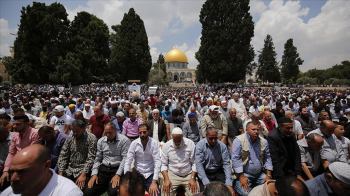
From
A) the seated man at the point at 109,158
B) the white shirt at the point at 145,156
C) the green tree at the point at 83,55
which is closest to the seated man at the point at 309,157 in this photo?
the white shirt at the point at 145,156

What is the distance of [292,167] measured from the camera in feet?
10.3

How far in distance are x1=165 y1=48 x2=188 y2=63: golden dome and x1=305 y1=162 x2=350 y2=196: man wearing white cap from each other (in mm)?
69711

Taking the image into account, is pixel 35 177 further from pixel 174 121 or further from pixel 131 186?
pixel 174 121

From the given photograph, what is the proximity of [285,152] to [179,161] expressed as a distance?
190 cm

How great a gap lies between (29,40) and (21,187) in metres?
20.9

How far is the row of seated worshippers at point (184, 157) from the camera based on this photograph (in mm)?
3098

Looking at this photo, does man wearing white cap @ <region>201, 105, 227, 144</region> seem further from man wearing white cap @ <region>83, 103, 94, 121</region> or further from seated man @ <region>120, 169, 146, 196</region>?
man wearing white cap @ <region>83, 103, 94, 121</region>

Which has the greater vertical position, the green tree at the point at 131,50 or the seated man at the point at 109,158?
the green tree at the point at 131,50

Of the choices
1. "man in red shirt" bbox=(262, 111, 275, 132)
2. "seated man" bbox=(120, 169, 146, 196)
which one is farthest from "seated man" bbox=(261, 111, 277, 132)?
"seated man" bbox=(120, 169, 146, 196)

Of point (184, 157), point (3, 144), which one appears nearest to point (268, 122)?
point (184, 157)

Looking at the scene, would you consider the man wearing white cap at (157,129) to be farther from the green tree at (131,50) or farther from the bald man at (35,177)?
the green tree at (131,50)

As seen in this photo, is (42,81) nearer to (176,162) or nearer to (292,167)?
(176,162)

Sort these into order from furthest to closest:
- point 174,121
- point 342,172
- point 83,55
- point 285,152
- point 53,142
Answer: point 83,55 → point 174,121 → point 53,142 → point 285,152 → point 342,172

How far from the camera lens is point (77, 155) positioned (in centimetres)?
332
